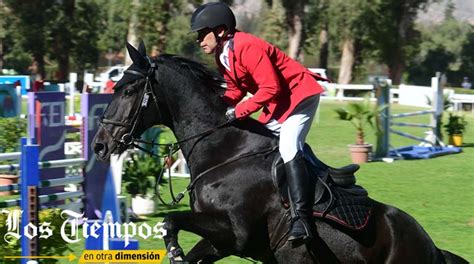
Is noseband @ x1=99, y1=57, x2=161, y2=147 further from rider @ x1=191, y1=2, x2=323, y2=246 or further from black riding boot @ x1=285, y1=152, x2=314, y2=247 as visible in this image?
black riding boot @ x1=285, y1=152, x2=314, y2=247

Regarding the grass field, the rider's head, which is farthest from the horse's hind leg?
the grass field

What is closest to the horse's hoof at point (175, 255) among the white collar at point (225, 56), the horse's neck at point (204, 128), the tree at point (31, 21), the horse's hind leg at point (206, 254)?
the horse's hind leg at point (206, 254)

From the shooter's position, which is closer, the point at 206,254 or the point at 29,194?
the point at 206,254

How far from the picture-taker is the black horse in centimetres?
488

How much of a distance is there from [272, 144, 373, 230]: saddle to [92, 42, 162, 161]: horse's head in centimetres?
90

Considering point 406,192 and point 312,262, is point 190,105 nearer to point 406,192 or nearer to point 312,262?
point 312,262

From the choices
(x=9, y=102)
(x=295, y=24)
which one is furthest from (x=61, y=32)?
(x=9, y=102)

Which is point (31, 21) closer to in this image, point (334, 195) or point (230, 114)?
point (230, 114)

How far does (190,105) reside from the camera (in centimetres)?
518

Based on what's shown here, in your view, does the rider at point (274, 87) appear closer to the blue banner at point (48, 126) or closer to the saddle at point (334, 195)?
the saddle at point (334, 195)

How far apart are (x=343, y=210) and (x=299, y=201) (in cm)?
31

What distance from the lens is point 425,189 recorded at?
12.5 metres

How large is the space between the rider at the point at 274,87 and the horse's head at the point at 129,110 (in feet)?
1.37

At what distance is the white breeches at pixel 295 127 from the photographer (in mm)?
4902
